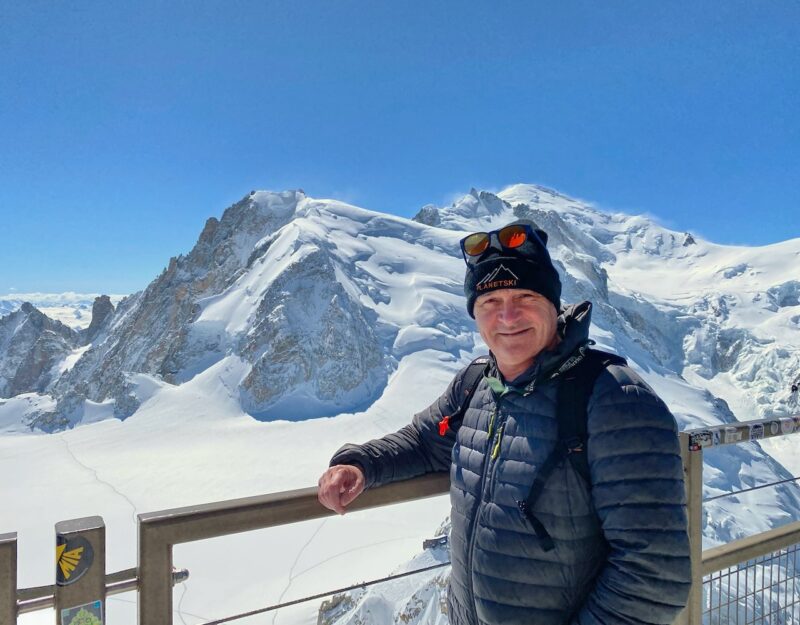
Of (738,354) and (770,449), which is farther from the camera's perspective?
(738,354)

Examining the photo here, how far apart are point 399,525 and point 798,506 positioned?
3203 centimetres

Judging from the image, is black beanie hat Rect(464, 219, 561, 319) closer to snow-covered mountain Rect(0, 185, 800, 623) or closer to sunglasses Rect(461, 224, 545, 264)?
sunglasses Rect(461, 224, 545, 264)

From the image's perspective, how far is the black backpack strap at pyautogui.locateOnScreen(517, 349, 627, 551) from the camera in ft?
4.99

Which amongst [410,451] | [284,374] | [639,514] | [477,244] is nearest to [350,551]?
[410,451]

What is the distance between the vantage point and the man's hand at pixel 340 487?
1864 millimetres

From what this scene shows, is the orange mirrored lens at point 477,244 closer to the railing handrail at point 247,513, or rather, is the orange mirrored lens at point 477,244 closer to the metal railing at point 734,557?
the railing handrail at point 247,513

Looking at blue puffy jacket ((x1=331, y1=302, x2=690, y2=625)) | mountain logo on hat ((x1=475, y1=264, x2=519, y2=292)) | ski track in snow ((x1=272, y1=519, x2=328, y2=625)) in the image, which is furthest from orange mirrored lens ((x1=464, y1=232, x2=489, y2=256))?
ski track in snow ((x1=272, y1=519, x2=328, y2=625))

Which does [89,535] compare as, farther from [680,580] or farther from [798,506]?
[798,506]

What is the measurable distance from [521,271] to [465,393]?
1.63ft

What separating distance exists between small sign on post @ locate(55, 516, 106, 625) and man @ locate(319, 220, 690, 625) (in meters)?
0.65

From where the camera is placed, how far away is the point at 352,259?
156ft

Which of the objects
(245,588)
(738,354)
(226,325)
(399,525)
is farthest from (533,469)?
(738,354)

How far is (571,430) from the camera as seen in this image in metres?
1.54

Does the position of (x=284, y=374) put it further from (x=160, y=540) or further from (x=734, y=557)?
(x=160, y=540)
